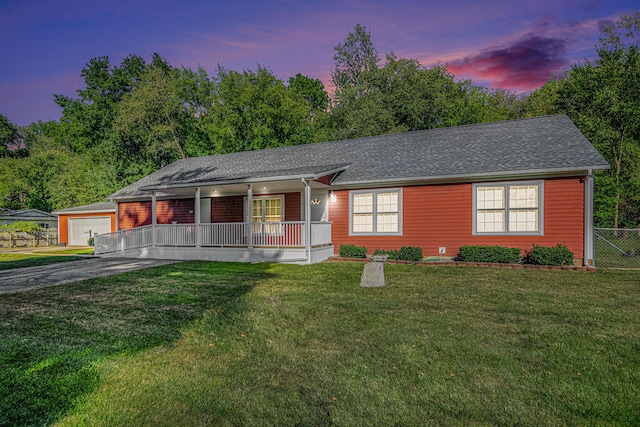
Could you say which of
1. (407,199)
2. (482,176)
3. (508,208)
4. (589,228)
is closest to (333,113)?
(407,199)

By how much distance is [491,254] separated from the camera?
10.9 m

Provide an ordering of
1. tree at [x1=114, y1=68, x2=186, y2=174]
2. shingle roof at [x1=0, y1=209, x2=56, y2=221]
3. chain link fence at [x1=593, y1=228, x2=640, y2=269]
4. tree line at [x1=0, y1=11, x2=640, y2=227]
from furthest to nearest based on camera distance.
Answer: tree at [x1=114, y1=68, x2=186, y2=174] → shingle roof at [x1=0, y1=209, x2=56, y2=221] → tree line at [x1=0, y1=11, x2=640, y2=227] → chain link fence at [x1=593, y1=228, x2=640, y2=269]

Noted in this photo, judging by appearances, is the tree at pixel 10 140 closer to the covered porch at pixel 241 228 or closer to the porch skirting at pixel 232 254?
the covered porch at pixel 241 228

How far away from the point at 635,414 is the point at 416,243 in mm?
9967

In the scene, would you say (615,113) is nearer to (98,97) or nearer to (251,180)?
(251,180)

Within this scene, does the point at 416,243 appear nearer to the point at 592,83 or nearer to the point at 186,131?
the point at 592,83

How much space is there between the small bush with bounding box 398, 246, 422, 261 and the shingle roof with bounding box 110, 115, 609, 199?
2.44 metres

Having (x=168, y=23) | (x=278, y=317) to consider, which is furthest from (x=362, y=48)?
(x=278, y=317)

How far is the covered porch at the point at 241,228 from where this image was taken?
12594mm

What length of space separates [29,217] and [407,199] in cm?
3047

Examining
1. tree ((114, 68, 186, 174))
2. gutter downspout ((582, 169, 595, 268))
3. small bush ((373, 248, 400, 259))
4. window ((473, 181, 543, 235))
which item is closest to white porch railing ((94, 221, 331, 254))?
small bush ((373, 248, 400, 259))

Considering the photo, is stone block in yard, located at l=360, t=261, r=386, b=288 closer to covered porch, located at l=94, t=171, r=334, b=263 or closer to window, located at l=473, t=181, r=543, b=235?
covered porch, located at l=94, t=171, r=334, b=263

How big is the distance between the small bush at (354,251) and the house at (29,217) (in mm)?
27454

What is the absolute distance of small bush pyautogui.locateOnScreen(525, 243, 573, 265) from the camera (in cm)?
1008
